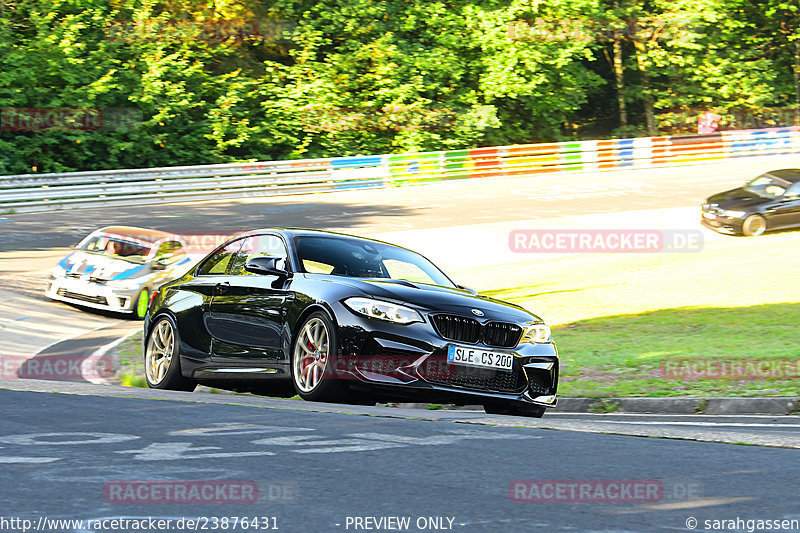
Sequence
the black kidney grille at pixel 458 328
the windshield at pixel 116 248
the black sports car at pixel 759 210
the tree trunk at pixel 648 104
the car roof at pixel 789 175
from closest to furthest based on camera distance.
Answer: the black kidney grille at pixel 458 328 → the windshield at pixel 116 248 → the black sports car at pixel 759 210 → the car roof at pixel 789 175 → the tree trunk at pixel 648 104

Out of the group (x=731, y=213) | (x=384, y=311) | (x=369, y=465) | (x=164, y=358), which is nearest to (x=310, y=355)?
(x=384, y=311)

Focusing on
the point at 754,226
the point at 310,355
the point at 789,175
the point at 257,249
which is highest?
the point at 257,249

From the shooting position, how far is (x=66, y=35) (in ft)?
124

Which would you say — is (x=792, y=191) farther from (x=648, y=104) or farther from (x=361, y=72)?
(x=648, y=104)

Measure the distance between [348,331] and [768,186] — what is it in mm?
21211

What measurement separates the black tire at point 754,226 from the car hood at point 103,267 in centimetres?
1500

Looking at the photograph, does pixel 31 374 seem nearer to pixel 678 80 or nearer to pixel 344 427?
pixel 344 427

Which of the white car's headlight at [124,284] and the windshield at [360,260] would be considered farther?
the white car's headlight at [124,284]

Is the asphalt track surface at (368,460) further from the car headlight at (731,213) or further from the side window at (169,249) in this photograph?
the car headlight at (731,213)

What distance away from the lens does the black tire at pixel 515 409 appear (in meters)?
8.98

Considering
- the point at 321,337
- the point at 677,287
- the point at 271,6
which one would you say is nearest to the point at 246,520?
the point at 321,337

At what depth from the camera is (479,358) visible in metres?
8.52

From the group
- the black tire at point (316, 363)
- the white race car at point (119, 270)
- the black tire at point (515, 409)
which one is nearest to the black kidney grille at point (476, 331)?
the black tire at point (515, 409)

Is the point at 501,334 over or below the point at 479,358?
over
